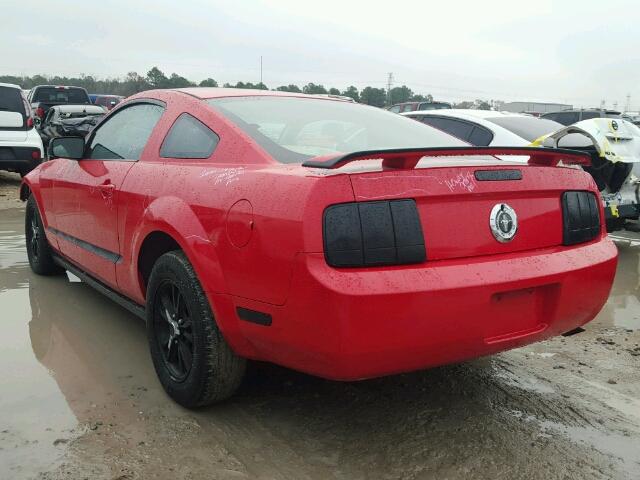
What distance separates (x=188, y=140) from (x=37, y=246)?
104 inches

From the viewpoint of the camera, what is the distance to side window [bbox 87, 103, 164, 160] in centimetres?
343

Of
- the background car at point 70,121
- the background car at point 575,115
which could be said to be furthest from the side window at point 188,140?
the background car at point 575,115

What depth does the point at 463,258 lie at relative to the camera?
2279mm

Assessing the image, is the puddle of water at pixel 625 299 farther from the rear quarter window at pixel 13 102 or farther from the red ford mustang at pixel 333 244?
the rear quarter window at pixel 13 102

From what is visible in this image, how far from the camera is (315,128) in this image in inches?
119

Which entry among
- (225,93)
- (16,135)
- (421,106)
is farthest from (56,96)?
(225,93)

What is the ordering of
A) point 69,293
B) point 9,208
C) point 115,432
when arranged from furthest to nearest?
point 9,208
point 69,293
point 115,432

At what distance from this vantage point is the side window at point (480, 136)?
20.4ft

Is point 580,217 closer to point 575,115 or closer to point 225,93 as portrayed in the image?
point 225,93

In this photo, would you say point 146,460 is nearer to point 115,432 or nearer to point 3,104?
point 115,432

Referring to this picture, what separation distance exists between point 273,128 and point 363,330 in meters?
1.20

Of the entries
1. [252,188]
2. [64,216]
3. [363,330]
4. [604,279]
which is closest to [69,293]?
[64,216]

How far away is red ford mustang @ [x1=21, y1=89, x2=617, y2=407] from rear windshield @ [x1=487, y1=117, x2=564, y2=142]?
3400mm

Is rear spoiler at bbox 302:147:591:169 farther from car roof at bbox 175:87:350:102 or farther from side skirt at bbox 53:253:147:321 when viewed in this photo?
side skirt at bbox 53:253:147:321
